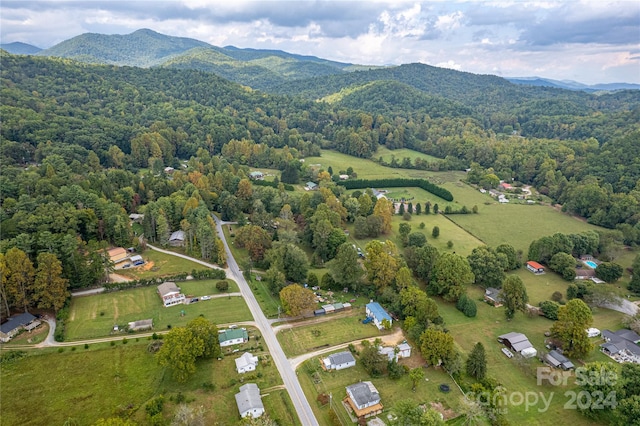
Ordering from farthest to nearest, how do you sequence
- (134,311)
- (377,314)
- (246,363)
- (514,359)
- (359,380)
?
1. (134,311)
2. (377,314)
3. (514,359)
4. (246,363)
5. (359,380)

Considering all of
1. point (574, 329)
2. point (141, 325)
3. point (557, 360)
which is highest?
point (574, 329)

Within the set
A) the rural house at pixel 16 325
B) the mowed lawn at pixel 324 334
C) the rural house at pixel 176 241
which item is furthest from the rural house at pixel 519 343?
the rural house at pixel 16 325

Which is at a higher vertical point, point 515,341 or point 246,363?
point 515,341

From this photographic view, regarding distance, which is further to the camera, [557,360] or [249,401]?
[557,360]

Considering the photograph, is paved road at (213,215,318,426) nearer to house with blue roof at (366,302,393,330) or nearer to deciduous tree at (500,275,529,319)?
house with blue roof at (366,302,393,330)

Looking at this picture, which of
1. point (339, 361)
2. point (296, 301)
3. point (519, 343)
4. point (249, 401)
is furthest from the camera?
point (296, 301)

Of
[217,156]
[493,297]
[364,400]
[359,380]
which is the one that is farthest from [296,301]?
[217,156]

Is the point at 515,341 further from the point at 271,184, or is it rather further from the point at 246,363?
the point at 271,184

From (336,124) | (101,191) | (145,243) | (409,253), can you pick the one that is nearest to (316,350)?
(409,253)

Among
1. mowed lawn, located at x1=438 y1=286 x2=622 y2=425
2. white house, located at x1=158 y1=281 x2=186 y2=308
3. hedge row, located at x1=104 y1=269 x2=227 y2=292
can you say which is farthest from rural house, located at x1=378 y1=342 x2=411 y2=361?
white house, located at x1=158 y1=281 x2=186 y2=308
